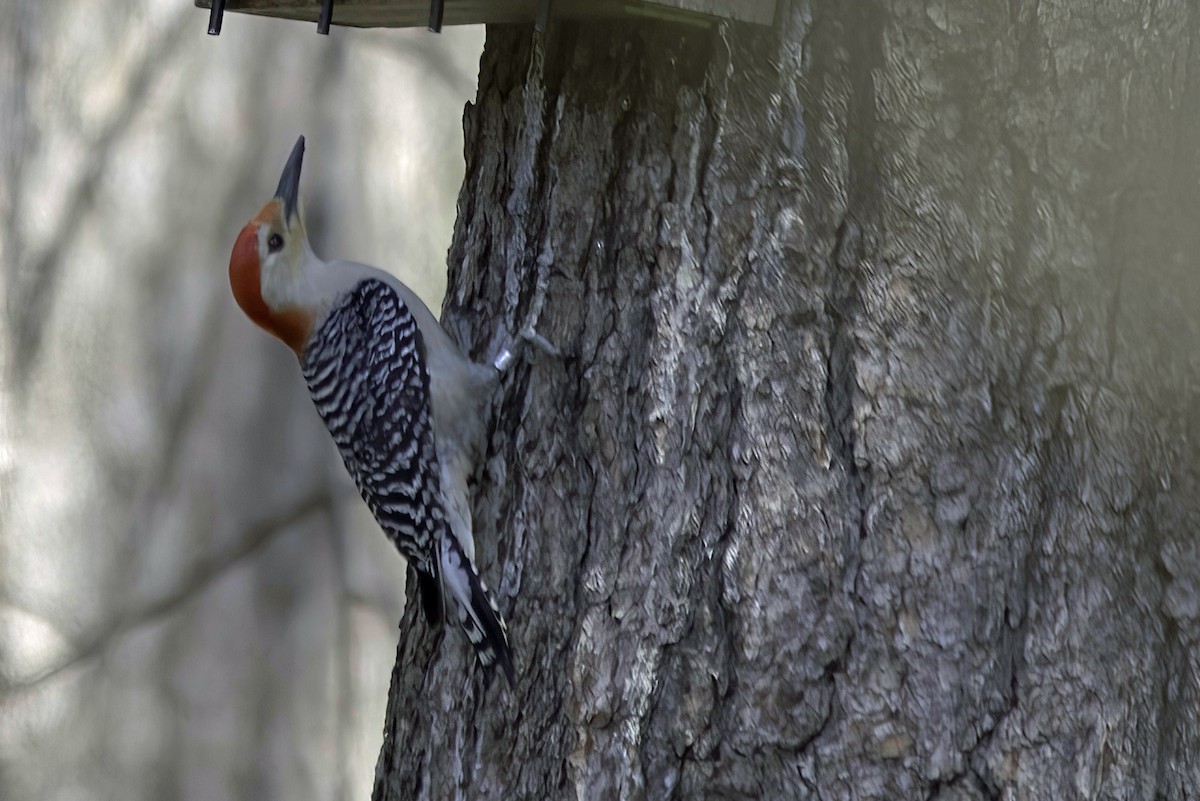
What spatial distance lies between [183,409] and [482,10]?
8.93 ft

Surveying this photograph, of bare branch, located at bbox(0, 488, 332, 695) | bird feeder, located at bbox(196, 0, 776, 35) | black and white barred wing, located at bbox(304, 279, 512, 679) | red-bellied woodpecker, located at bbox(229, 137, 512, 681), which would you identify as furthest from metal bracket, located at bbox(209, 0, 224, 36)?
bare branch, located at bbox(0, 488, 332, 695)

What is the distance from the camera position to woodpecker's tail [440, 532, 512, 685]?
6.80ft

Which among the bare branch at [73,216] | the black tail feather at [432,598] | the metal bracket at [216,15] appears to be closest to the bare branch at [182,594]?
the bare branch at [73,216]

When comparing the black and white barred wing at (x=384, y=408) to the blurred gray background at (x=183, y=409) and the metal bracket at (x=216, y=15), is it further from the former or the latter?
the blurred gray background at (x=183, y=409)

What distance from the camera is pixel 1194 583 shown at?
177 centimetres

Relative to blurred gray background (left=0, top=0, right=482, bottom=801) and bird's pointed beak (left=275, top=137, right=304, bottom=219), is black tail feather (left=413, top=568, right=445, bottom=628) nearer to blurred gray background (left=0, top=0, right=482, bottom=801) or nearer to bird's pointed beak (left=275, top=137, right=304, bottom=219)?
bird's pointed beak (left=275, top=137, right=304, bottom=219)

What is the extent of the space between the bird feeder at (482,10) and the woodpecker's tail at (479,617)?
97 centimetres

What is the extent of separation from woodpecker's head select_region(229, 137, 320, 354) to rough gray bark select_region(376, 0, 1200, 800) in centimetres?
100

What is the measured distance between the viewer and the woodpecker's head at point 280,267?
2.67 meters

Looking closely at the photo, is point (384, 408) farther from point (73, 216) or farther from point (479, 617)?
point (73, 216)

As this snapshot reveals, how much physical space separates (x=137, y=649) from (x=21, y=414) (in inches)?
38.5

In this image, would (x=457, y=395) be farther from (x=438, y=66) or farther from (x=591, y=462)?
(x=438, y=66)

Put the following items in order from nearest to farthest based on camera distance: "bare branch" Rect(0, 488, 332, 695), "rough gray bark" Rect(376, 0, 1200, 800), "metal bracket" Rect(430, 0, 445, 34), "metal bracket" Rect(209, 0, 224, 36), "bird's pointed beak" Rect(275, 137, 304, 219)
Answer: "rough gray bark" Rect(376, 0, 1200, 800)
"metal bracket" Rect(430, 0, 445, 34)
"metal bracket" Rect(209, 0, 224, 36)
"bird's pointed beak" Rect(275, 137, 304, 219)
"bare branch" Rect(0, 488, 332, 695)

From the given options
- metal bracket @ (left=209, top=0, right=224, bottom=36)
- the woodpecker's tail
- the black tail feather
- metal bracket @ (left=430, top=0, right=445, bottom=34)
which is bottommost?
the woodpecker's tail
